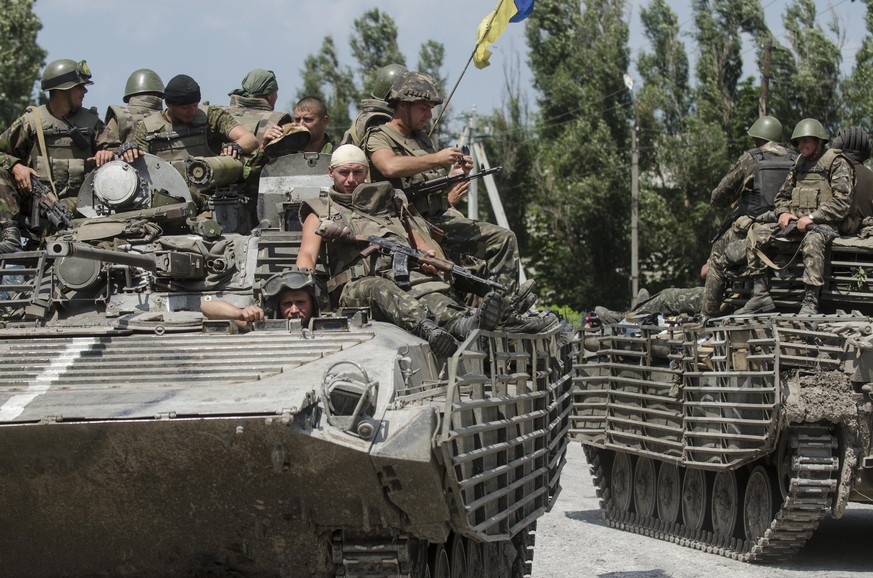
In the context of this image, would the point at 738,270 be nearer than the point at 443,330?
No

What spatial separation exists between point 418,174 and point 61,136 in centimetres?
318

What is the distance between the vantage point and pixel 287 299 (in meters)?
9.66

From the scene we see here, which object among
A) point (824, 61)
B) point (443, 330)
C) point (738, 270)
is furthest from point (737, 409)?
point (824, 61)

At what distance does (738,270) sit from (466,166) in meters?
5.18

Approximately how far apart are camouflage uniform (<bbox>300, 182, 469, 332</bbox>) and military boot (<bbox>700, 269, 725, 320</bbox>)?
18.6 ft

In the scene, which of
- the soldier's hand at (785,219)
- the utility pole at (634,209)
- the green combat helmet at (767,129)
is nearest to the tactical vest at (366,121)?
the soldier's hand at (785,219)

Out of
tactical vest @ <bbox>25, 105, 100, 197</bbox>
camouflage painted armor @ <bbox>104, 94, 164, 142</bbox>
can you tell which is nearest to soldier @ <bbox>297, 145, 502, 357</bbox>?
tactical vest @ <bbox>25, 105, 100, 197</bbox>

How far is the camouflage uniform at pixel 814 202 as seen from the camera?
1436 cm

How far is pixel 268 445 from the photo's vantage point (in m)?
7.68

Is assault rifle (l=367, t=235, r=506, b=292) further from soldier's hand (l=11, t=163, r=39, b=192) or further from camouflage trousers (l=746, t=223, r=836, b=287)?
camouflage trousers (l=746, t=223, r=836, b=287)

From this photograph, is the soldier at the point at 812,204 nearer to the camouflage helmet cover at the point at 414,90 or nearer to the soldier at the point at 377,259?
the camouflage helmet cover at the point at 414,90

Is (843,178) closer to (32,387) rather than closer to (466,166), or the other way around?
(466,166)

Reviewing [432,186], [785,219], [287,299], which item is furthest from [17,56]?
[287,299]

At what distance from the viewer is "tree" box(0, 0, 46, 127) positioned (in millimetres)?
33156
